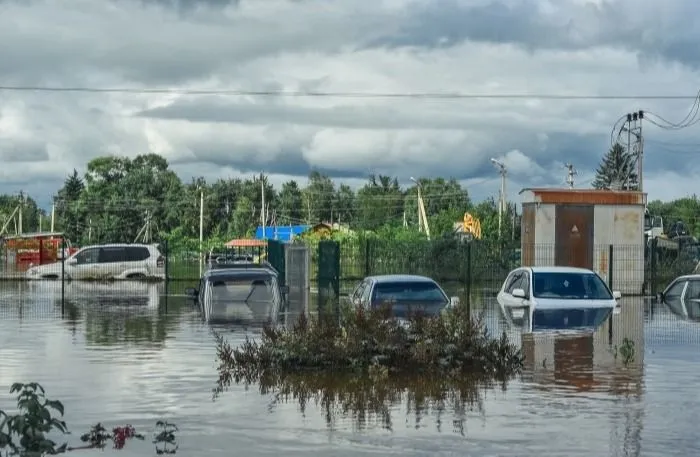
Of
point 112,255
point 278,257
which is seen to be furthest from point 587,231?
point 112,255

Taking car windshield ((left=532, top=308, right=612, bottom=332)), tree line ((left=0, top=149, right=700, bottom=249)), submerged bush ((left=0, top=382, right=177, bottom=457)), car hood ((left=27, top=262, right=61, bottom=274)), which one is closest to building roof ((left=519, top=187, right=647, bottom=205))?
car windshield ((left=532, top=308, right=612, bottom=332))

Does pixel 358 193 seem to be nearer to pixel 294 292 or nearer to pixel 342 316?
pixel 294 292

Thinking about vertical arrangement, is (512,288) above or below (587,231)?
below

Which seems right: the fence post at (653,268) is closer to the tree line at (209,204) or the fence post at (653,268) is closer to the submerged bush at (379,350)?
the submerged bush at (379,350)

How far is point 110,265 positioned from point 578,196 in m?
21.0

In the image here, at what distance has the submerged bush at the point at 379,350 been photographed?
16.5 metres

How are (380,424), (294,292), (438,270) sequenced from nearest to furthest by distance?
(380,424)
(294,292)
(438,270)

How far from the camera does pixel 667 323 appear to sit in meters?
26.9

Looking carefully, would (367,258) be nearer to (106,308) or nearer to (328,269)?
(328,269)

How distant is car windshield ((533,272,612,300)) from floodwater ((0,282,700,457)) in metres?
3.05

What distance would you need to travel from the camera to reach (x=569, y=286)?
26516 millimetres

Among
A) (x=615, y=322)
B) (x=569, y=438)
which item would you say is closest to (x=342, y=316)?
(x=569, y=438)

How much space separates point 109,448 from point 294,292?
28.8m

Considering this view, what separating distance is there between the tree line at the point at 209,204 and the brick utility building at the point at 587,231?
5586 cm
